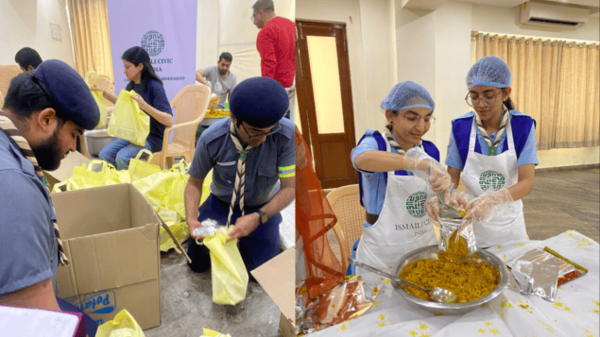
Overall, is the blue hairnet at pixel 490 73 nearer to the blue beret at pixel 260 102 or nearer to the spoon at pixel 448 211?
the spoon at pixel 448 211

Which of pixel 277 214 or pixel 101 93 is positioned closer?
pixel 101 93

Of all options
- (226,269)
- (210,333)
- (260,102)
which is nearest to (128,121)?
(260,102)

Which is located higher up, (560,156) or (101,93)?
(101,93)

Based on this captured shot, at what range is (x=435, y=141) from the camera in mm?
605

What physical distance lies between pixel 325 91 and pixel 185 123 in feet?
1.02

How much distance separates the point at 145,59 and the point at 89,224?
1.23ft

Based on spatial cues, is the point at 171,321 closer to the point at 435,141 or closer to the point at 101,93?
the point at 101,93

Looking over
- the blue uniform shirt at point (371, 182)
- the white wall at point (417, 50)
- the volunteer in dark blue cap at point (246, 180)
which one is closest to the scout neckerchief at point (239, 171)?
the volunteer in dark blue cap at point (246, 180)

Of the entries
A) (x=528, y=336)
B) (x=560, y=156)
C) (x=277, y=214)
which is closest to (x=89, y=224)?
→ (x=277, y=214)

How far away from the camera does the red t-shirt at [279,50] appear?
0.61 metres

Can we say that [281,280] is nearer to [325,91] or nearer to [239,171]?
[239,171]

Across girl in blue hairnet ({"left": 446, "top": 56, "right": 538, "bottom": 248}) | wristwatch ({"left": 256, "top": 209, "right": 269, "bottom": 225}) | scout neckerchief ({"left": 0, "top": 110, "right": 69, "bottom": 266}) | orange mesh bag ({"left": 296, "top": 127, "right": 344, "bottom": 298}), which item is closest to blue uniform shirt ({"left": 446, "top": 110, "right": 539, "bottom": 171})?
girl in blue hairnet ({"left": 446, "top": 56, "right": 538, "bottom": 248})

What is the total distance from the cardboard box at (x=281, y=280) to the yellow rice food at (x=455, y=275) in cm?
27

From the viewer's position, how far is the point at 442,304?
21.0 inches
